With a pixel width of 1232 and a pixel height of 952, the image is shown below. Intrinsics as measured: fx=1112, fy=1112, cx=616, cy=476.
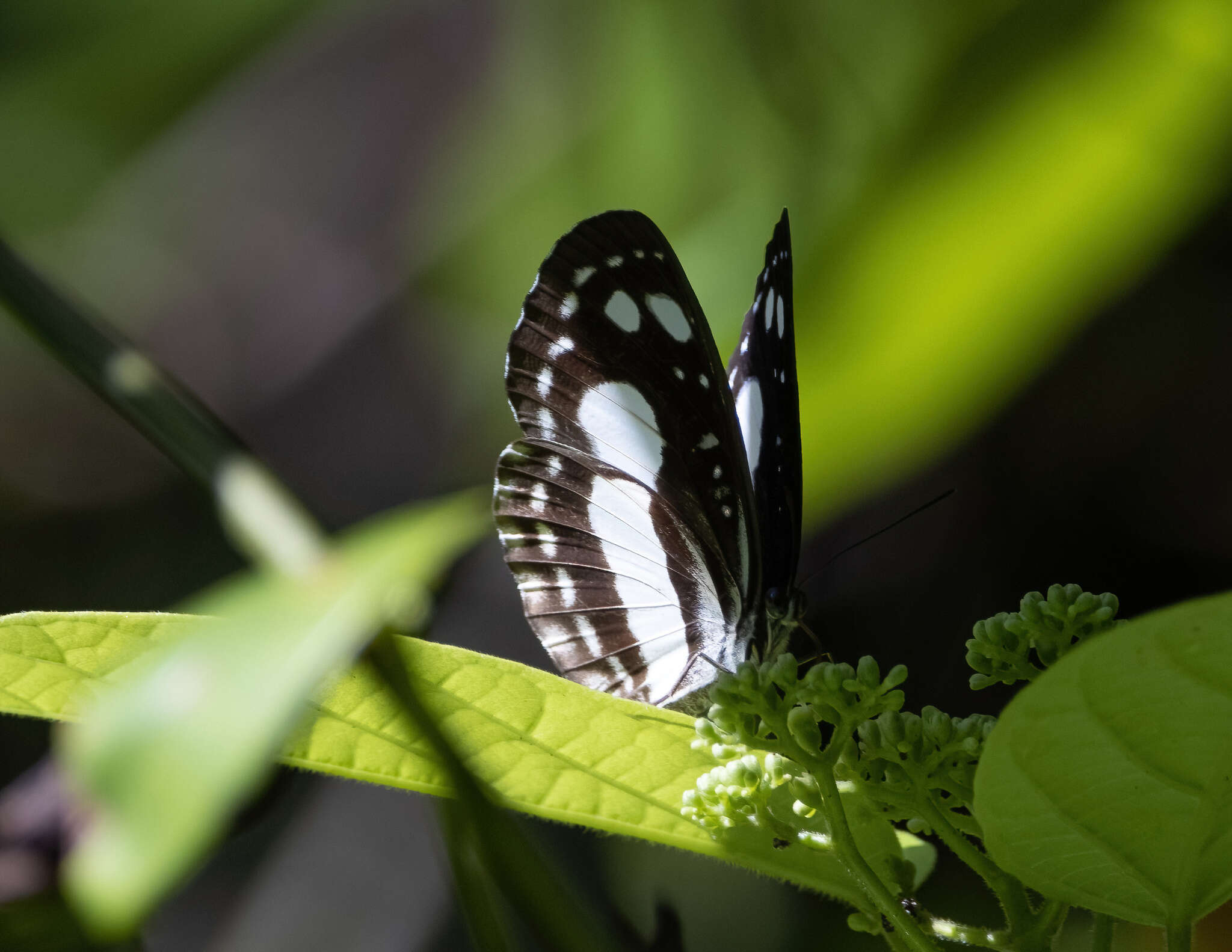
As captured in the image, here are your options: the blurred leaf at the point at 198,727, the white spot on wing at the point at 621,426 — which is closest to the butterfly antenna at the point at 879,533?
the white spot on wing at the point at 621,426

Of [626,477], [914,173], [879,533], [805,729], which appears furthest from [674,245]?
[805,729]

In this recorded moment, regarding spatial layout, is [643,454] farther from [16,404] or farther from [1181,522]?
[16,404]

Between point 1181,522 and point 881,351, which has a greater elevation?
point 881,351

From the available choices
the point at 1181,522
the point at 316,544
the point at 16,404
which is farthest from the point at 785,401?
the point at 16,404

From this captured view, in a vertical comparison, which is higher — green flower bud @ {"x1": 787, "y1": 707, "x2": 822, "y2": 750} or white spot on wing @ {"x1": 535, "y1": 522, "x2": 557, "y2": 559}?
green flower bud @ {"x1": 787, "y1": 707, "x2": 822, "y2": 750}

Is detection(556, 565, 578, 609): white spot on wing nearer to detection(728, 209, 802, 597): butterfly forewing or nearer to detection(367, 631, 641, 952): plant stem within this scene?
detection(728, 209, 802, 597): butterfly forewing

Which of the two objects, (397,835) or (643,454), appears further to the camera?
(397,835)

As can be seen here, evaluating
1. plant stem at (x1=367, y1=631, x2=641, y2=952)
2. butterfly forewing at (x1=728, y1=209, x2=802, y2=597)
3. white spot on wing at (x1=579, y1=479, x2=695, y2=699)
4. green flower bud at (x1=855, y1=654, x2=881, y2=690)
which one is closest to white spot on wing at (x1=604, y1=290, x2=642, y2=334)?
butterfly forewing at (x1=728, y1=209, x2=802, y2=597)

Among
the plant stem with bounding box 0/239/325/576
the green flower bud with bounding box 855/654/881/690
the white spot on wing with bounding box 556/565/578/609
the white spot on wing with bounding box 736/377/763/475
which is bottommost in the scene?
the white spot on wing with bounding box 556/565/578/609

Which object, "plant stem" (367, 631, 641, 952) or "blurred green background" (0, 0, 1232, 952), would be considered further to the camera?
"blurred green background" (0, 0, 1232, 952)
